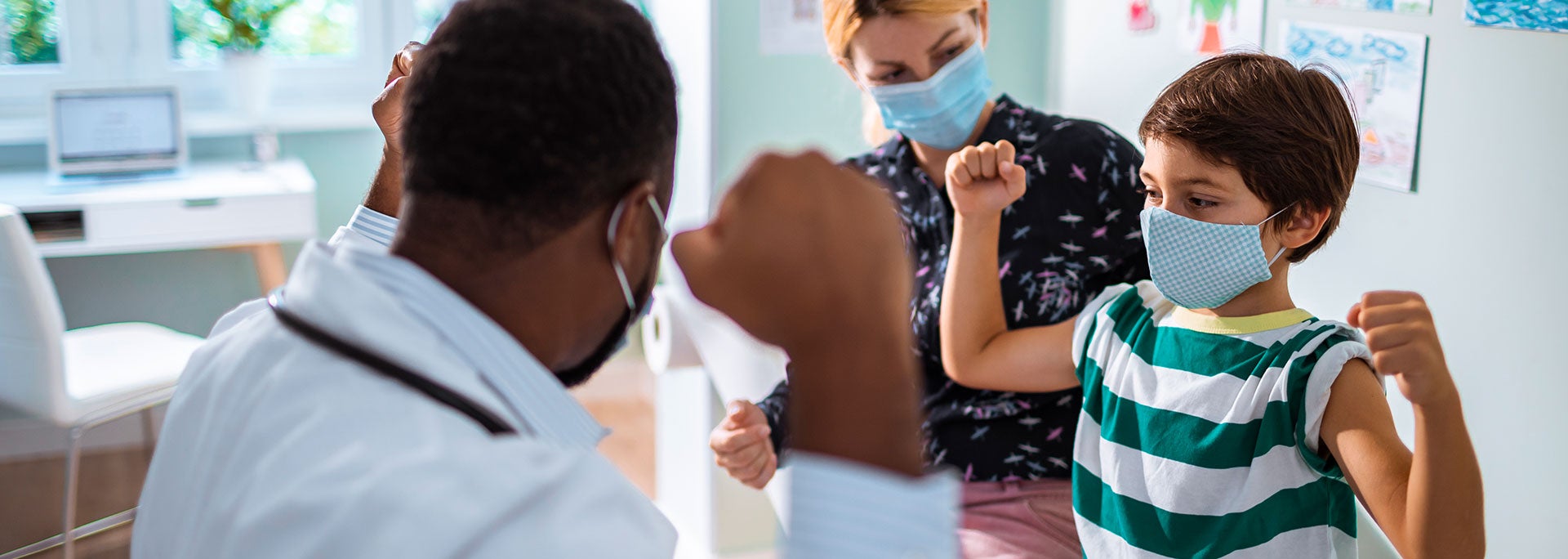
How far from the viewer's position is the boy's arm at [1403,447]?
2.85 ft

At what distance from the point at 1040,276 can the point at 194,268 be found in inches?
116

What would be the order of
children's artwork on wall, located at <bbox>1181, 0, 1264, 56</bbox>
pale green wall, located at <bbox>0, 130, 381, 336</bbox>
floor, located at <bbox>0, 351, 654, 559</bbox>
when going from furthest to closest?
pale green wall, located at <bbox>0, 130, 381, 336</bbox>
floor, located at <bbox>0, 351, 654, 559</bbox>
children's artwork on wall, located at <bbox>1181, 0, 1264, 56</bbox>

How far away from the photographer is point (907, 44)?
150 cm

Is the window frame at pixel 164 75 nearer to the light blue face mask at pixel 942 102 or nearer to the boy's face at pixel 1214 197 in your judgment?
the light blue face mask at pixel 942 102

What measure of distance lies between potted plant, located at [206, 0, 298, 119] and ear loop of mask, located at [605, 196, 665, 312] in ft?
10.7

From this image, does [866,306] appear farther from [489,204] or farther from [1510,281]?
[1510,281]

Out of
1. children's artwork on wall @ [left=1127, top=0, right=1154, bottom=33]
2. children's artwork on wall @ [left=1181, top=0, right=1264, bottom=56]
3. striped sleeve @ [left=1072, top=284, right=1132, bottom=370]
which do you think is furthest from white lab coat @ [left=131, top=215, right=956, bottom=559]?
children's artwork on wall @ [left=1127, top=0, right=1154, bottom=33]

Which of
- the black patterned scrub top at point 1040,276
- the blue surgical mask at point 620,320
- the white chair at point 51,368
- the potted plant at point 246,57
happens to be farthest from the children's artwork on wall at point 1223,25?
the potted plant at point 246,57

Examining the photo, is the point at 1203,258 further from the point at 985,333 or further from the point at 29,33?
the point at 29,33

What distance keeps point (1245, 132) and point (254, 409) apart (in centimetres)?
84

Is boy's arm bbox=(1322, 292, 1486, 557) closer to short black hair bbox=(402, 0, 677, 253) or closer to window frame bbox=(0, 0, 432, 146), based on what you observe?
short black hair bbox=(402, 0, 677, 253)

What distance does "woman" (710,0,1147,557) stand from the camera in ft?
4.61

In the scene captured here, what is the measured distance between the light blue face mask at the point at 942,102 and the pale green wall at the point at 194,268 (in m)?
2.57

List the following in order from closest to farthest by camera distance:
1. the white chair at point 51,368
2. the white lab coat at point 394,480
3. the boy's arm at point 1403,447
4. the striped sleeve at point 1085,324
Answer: the white lab coat at point 394,480
the boy's arm at point 1403,447
the striped sleeve at point 1085,324
the white chair at point 51,368
